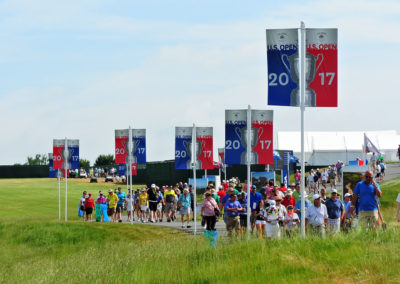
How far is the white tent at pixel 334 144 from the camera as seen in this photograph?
298 ft

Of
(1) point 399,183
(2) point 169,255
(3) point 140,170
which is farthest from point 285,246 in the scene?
(3) point 140,170

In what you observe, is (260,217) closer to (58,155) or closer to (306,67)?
(306,67)

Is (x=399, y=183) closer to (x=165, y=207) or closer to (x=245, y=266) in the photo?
(x=165, y=207)

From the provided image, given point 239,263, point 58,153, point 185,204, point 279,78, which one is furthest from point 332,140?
point 239,263

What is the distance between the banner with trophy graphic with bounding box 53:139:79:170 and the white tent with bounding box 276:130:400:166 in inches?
1935

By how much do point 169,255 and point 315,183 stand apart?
132 feet

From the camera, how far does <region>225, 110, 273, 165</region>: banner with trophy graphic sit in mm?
26750

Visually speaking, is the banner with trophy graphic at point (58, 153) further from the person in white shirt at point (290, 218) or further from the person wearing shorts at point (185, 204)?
the person in white shirt at point (290, 218)

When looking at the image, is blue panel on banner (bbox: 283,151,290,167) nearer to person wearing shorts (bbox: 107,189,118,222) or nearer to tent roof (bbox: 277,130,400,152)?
person wearing shorts (bbox: 107,189,118,222)

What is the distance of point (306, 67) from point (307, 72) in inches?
4.4

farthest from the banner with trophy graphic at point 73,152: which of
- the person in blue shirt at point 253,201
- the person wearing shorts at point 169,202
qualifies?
the person in blue shirt at point 253,201

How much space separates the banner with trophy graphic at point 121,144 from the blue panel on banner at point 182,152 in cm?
689

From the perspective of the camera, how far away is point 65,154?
42.9 meters

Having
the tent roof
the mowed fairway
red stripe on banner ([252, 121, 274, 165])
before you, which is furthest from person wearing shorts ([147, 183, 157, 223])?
the tent roof
